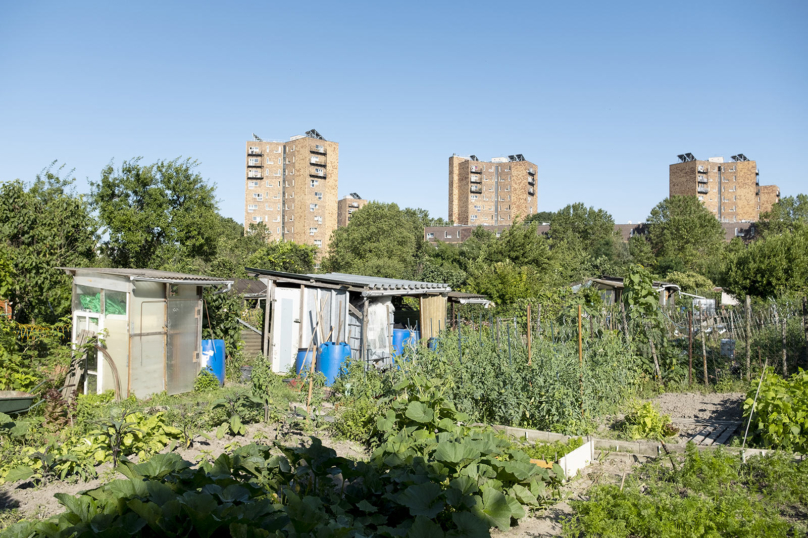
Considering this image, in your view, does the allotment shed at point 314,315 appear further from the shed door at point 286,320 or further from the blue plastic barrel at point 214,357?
the blue plastic barrel at point 214,357

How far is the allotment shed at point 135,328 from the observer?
891 centimetres

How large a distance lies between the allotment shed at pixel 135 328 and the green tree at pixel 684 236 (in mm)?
43422

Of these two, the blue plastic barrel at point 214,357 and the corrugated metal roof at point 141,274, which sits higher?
the corrugated metal roof at point 141,274

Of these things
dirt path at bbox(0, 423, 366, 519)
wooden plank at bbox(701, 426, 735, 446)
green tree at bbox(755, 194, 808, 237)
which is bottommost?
wooden plank at bbox(701, 426, 735, 446)

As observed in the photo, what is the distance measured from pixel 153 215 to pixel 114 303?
12.2 metres

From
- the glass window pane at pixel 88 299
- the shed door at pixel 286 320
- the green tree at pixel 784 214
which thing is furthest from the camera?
the green tree at pixel 784 214

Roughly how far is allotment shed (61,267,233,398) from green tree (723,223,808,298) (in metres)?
23.8

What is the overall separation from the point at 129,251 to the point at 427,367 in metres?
16.7

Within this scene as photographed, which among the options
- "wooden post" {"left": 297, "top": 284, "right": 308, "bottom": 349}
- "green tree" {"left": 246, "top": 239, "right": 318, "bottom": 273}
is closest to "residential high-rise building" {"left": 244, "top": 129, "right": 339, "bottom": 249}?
"green tree" {"left": 246, "top": 239, "right": 318, "bottom": 273}

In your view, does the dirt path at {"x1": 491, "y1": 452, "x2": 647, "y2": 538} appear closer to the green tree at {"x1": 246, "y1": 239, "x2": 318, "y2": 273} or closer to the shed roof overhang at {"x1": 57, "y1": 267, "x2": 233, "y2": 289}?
the shed roof overhang at {"x1": 57, "y1": 267, "x2": 233, "y2": 289}

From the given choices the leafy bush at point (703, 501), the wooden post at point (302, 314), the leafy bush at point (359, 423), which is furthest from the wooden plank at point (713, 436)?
the wooden post at point (302, 314)

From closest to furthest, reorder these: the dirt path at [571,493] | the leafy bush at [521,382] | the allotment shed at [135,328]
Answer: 1. the dirt path at [571,493]
2. the leafy bush at [521,382]
3. the allotment shed at [135,328]

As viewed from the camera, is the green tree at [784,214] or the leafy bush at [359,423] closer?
the leafy bush at [359,423]

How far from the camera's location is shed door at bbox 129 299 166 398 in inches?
356
